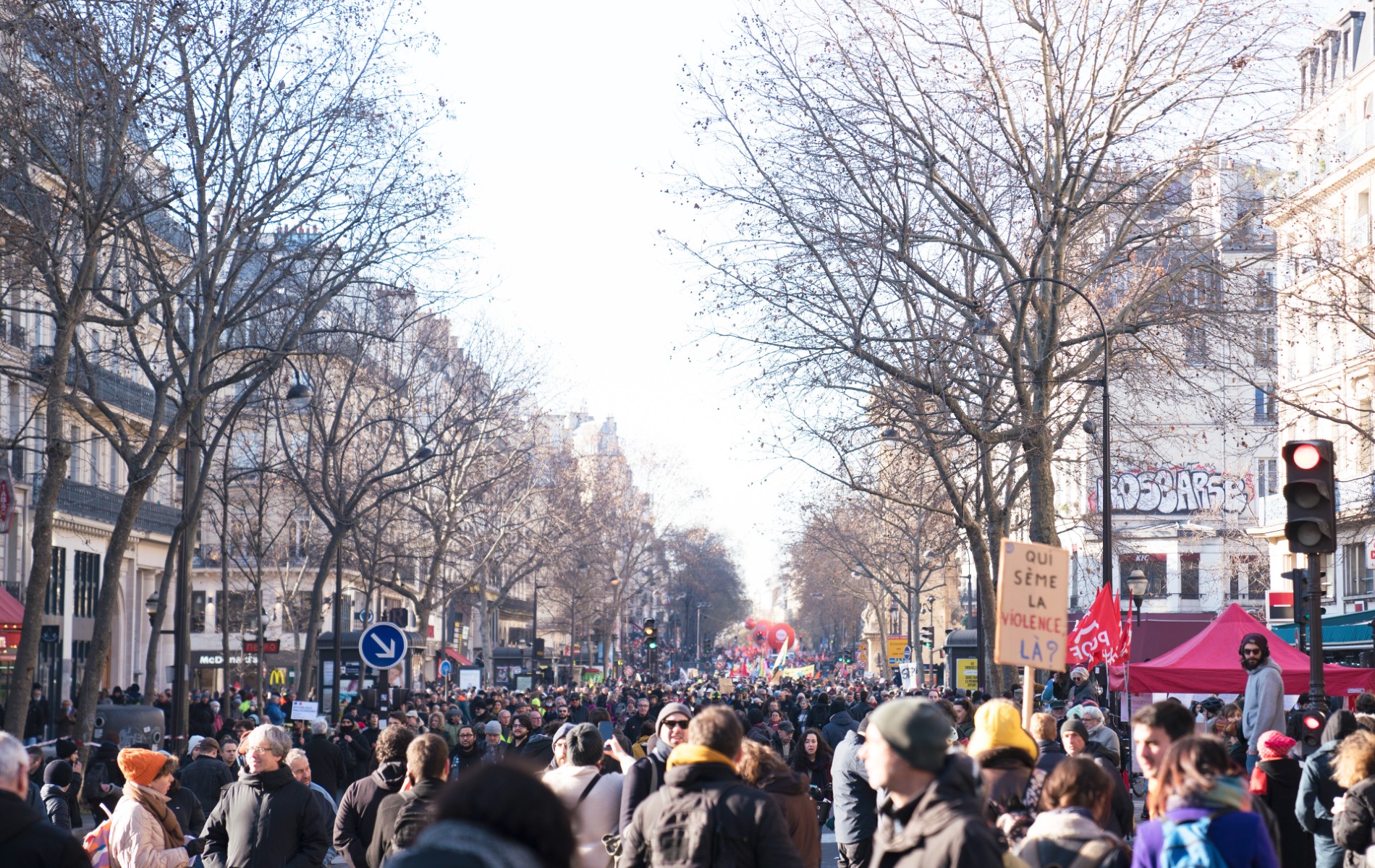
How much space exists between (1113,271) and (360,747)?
15.2 metres

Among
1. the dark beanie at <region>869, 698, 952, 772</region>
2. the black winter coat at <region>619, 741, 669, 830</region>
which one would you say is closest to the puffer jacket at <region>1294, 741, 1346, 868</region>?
the black winter coat at <region>619, 741, 669, 830</region>

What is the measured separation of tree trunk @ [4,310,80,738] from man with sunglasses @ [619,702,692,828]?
12.0 metres

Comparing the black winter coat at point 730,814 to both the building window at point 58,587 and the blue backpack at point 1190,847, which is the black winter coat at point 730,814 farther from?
the building window at point 58,587

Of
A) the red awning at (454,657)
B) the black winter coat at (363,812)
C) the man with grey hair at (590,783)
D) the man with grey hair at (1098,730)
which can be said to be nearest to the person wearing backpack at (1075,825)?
the man with grey hair at (590,783)

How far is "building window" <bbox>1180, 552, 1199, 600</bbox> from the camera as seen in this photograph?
258 ft

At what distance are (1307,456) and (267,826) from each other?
23.0 ft

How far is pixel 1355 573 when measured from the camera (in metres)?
46.6

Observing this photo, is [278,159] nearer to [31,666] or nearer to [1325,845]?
[31,666]

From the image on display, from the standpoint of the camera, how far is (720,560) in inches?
5669

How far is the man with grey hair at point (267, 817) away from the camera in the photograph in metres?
8.45

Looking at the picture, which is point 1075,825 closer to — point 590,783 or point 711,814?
point 711,814

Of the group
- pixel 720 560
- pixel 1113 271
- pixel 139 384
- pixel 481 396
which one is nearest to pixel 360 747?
pixel 1113 271

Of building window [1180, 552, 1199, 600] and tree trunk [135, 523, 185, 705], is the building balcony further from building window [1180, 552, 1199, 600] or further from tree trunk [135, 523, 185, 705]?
building window [1180, 552, 1199, 600]

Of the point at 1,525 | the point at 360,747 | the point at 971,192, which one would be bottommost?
the point at 360,747
